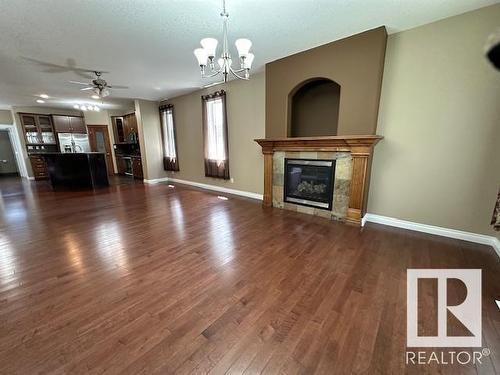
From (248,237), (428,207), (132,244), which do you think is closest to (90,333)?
(132,244)

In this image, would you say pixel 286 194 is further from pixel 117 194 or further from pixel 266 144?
pixel 117 194

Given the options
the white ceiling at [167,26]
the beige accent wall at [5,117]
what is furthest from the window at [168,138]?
the beige accent wall at [5,117]

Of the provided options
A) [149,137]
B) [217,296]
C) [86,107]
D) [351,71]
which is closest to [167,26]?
[351,71]

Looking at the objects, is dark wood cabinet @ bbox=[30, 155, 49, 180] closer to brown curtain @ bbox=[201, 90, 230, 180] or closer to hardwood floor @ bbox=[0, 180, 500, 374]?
hardwood floor @ bbox=[0, 180, 500, 374]

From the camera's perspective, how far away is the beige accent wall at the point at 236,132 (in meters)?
4.66

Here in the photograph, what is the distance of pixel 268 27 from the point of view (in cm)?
275

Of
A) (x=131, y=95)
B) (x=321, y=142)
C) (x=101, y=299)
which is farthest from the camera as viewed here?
(x=131, y=95)

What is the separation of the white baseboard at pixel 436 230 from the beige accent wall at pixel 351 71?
139 centimetres

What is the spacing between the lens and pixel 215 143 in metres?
5.59

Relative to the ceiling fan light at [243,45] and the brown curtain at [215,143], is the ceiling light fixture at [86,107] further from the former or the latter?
the ceiling fan light at [243,45]

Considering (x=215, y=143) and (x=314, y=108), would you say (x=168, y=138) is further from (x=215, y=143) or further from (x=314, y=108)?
(x=314, y=108)

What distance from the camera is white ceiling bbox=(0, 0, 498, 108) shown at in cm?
231

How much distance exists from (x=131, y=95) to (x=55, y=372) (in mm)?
6617

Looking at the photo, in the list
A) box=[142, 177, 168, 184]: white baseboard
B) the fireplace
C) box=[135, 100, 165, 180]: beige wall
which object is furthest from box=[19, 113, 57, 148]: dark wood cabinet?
the fireplace
